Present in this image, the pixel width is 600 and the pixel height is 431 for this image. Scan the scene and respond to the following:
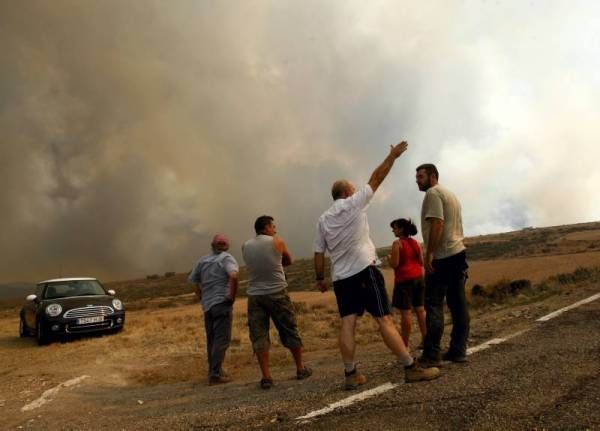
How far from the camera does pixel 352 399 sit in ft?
14.7

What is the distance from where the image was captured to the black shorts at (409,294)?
6594 mm

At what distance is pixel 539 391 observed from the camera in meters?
4.17

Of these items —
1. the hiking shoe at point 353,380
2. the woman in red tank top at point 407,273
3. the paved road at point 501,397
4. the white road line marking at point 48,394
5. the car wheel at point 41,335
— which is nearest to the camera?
the paved road at point 501,397

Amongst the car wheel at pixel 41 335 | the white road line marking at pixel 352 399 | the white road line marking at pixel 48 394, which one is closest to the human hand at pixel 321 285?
the white road line marking at pixel 352 399

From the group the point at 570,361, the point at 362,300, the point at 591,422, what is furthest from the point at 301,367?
the point at 591,422

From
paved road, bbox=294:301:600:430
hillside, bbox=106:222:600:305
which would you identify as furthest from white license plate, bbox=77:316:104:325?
hillside, bbox=106:222:600:305

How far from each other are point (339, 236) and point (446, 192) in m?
1.35

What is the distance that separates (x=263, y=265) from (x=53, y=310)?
8.98 meters

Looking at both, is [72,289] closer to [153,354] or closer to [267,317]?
[153,354]

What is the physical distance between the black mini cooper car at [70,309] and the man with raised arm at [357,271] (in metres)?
9.92

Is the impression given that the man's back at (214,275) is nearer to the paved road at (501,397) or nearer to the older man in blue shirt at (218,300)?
the older man in blue shirt at (218,300)

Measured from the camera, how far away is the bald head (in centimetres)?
511

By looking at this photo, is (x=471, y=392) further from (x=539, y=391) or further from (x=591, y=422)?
(x=591, y=422)

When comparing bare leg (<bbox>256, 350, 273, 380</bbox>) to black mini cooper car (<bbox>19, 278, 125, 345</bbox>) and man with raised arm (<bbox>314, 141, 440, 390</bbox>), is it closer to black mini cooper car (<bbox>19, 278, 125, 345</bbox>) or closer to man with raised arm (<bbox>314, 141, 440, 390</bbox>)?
man with raised arm (<bbox>314, 141, 440, 390</bbox>)
